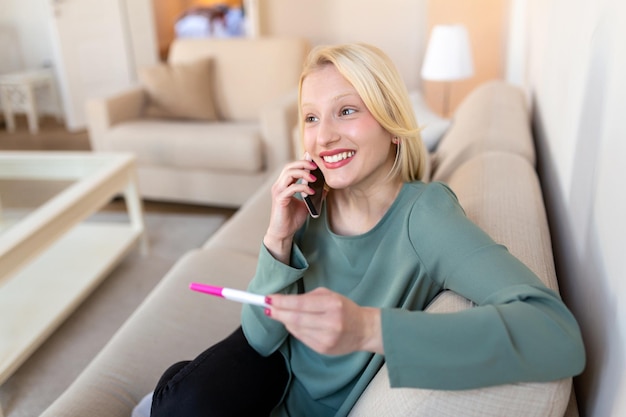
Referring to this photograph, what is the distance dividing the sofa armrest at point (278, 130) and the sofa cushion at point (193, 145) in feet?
0.16

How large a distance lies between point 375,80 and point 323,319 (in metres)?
0.43

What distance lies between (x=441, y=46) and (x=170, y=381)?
84.6 inches

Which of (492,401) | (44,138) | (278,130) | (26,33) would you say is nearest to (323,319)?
(492,401)

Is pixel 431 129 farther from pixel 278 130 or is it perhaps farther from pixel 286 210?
pixel 286 210

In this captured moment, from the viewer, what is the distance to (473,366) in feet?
2.03

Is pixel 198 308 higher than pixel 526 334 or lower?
lower

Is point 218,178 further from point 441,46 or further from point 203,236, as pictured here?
point 441,46

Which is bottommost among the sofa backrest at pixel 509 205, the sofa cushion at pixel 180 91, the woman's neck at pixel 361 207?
the sofa cushion at pixel 180 91

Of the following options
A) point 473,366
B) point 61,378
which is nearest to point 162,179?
point 61,378

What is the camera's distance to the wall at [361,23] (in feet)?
13.6

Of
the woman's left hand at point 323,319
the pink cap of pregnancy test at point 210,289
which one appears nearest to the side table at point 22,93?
the pink cap of pregnancy test at point 210,289

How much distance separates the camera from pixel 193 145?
2789 millimetres

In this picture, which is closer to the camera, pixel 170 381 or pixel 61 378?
pixel 170 381

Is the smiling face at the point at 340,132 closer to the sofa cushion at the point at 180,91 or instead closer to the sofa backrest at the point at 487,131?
the sofa backrest at the point at 487,131
